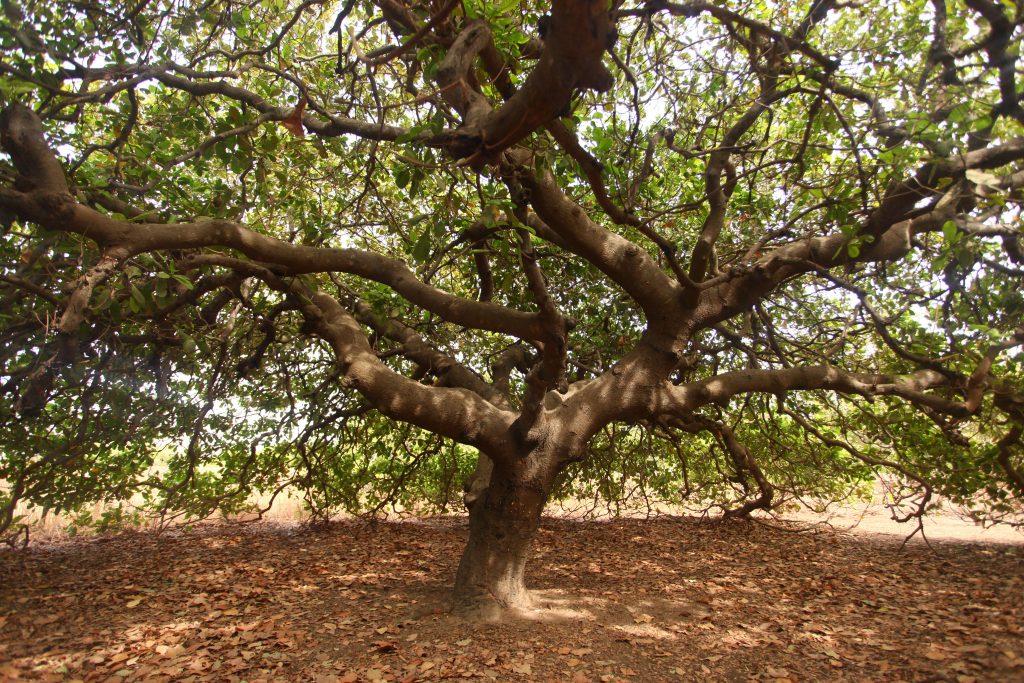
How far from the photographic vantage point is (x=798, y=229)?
240 inches

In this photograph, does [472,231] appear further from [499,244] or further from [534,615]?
[534,615]

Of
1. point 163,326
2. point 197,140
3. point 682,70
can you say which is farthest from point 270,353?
point 682,70

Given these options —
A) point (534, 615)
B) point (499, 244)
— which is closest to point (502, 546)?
point (534, 615)

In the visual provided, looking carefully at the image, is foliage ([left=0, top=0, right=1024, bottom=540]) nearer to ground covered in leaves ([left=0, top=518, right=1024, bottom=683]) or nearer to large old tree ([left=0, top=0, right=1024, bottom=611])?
large old tree ([left=0, top=0, right=1024, bottom=611])

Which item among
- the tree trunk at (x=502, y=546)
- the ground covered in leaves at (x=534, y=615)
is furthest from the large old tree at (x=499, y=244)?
the ground covered in leaves at (x=534, y=615)

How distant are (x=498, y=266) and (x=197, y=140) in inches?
124

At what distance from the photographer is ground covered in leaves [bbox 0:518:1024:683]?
362 cm

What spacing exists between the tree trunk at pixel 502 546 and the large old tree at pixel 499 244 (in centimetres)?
2

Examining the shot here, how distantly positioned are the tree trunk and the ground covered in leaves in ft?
0.79

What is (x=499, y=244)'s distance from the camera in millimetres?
5488

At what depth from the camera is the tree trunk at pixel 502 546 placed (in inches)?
176

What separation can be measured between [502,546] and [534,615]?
55 cm

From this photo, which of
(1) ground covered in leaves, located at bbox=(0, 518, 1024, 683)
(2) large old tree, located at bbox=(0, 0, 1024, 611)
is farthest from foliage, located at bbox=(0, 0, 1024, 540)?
(1) ground covered in leaves, located at bbox=(0, 518, 1024, 683)

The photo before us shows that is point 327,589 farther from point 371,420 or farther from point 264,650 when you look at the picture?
point 371,420
